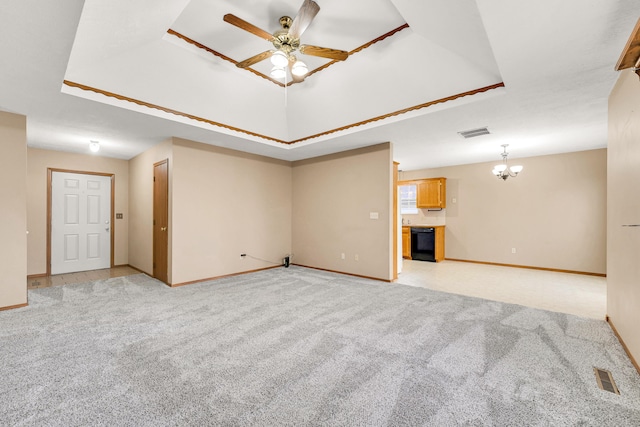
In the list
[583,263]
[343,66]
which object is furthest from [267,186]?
[583,263]

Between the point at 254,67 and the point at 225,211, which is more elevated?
the point at 254,67

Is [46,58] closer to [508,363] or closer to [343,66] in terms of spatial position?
[343,66]

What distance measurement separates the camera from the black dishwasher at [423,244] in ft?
24.0

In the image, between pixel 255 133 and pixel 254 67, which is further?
pixel 255 133

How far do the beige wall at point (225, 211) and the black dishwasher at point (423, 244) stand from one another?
352 cm

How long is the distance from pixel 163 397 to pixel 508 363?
2.67 meters

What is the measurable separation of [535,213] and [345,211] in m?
4.47

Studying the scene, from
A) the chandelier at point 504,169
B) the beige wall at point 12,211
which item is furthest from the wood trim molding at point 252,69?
the chandelier at point 504,169

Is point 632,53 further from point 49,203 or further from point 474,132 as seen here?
point 49,203

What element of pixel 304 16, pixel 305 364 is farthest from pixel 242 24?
pixel 305 364

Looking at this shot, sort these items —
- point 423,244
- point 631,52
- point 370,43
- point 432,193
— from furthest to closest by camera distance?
point 432,193
point 423,244
point 370,43
point 631,52

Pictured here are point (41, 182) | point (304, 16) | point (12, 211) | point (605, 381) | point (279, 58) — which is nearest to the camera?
point (605, 381)

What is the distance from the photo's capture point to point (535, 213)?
627 cm

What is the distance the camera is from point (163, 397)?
1.82m
